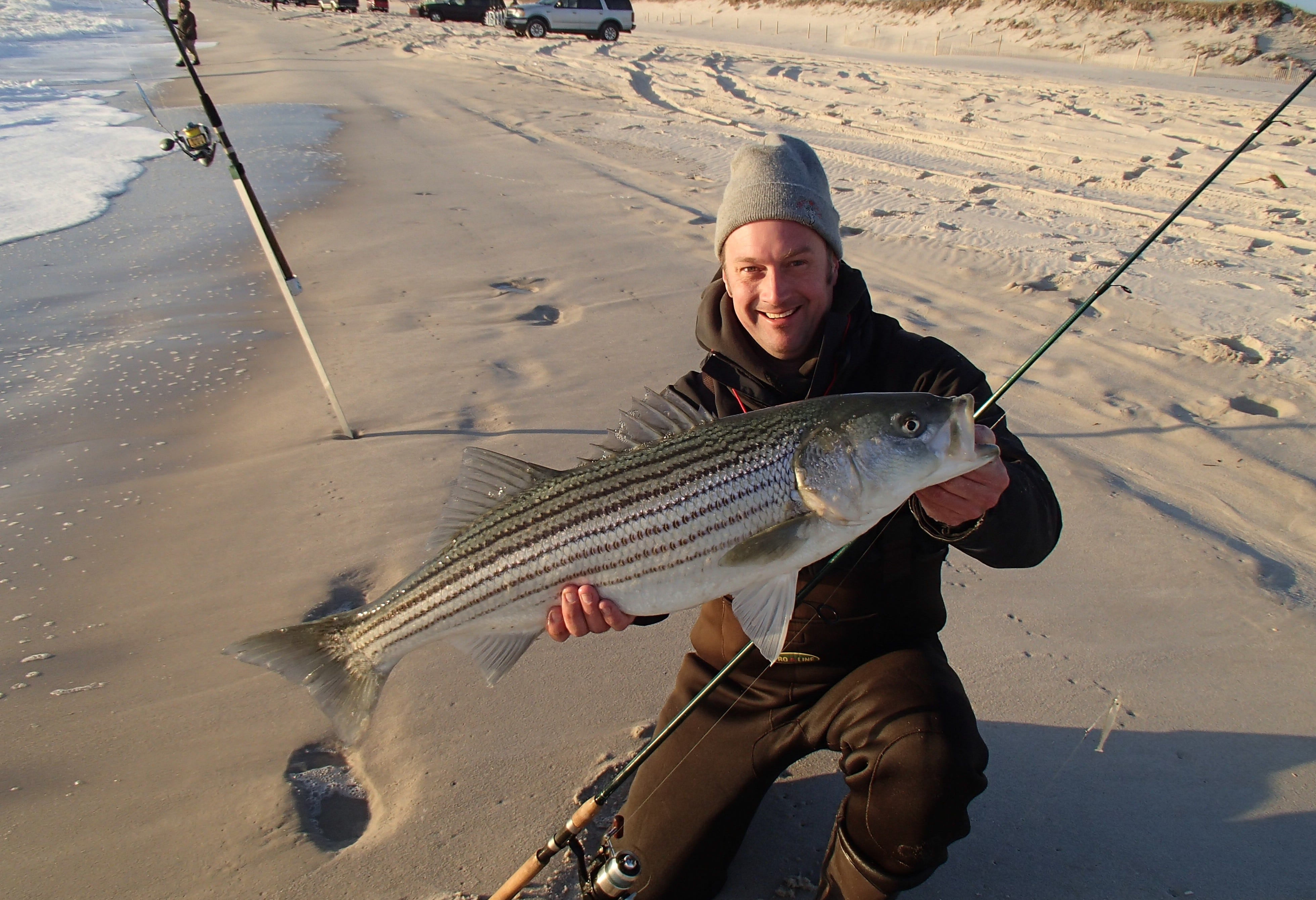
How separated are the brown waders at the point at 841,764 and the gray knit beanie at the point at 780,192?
4.65ft

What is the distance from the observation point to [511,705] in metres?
3.62

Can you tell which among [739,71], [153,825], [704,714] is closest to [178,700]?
[153,825]

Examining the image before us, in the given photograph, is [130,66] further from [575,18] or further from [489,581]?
[489,581]

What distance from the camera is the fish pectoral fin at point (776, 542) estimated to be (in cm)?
241

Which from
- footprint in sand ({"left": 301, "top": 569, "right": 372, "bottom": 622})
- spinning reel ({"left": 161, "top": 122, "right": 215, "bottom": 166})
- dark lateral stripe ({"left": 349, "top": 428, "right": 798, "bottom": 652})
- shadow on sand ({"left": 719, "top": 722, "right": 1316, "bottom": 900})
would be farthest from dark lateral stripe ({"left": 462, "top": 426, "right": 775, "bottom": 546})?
spinning reel ({"left": 161, "top": 122, "right": 215, "bottom": 166})

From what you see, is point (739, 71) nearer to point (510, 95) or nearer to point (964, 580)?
point (510, 95)

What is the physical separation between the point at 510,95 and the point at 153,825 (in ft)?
Result: 65.1

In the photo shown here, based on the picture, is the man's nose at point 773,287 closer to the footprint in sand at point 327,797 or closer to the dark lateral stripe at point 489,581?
the dark lateral stripe at point 489,581

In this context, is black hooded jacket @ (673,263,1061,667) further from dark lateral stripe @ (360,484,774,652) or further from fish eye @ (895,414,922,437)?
dark lateral stripe @ (360,484,774,652)

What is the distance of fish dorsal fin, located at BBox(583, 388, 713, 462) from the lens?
9.07 feet

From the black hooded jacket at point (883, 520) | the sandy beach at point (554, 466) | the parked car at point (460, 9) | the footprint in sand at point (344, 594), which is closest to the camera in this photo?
the black hooded jacket at point (883, 520)

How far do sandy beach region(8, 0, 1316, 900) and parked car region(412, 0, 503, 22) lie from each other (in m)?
32.9

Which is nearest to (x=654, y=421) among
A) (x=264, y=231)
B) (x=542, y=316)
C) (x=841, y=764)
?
(x=841, y=764)

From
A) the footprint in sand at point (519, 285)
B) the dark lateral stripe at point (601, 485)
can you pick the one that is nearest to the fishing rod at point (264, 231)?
the footprint in sand at point (519, 285)
